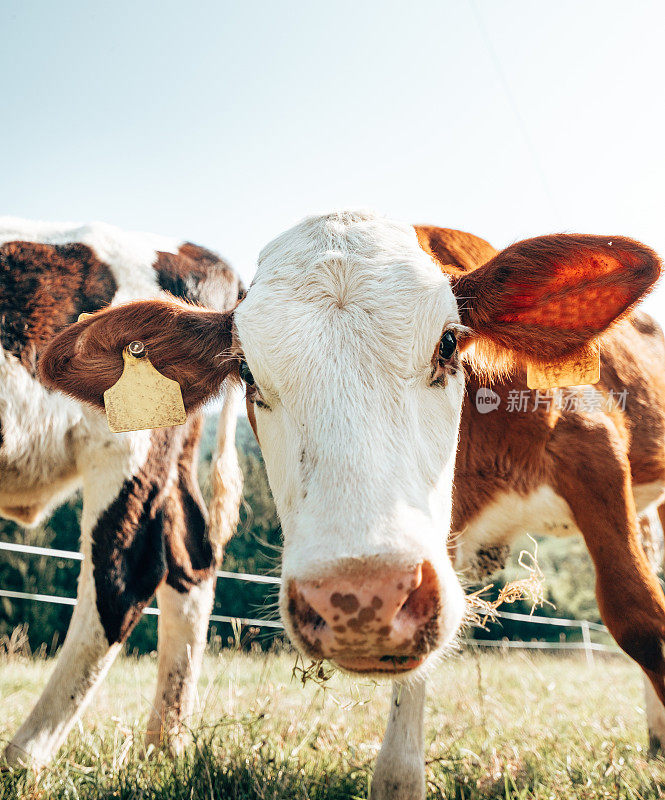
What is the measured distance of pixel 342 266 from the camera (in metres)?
2.23

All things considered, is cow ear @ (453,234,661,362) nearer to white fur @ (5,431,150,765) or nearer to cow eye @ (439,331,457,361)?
cow eye @ (439,331,457,361)

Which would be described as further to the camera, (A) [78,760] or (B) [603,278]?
(A) [78,760]

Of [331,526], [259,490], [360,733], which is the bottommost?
[259,490]

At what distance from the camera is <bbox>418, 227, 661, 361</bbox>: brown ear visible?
2311mm

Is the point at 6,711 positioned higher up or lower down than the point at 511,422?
lower down

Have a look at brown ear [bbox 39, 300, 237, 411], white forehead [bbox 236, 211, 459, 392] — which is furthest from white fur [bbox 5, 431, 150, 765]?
white forehead [bbox 236, 211, 459, 392]

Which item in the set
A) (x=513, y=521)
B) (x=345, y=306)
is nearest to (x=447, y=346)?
(x=345, y=306)

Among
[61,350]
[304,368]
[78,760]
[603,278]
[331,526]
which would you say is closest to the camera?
[331,526]

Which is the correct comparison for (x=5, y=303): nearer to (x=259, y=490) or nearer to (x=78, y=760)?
(x=78, y=760)

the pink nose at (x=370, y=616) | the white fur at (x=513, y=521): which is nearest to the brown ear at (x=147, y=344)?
the pink nose at (x=370, y=616)

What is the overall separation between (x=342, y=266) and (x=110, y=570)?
203 cm

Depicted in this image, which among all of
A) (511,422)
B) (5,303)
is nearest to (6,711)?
(5,303)

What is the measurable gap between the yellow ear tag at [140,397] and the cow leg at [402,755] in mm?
1454

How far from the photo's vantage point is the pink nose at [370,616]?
153 centimetres
